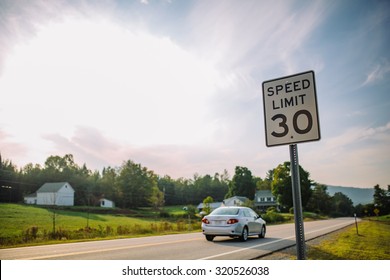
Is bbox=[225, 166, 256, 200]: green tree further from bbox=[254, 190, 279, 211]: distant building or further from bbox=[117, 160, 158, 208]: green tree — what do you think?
bbox=[117, 160, 158, 208]: green tree

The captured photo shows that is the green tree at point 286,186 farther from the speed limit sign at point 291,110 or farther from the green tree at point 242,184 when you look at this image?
the speed limit sign at point 291,110

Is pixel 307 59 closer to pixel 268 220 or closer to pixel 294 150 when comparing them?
pixel 294 150

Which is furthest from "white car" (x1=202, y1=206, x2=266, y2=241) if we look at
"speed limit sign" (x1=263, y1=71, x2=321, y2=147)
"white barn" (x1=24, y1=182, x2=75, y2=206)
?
"white barn" (x1=24, y1=182, x2=75, y2=206)

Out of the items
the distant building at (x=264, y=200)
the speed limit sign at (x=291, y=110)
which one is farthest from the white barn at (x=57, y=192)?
the speed limit sign at (x=291, y=110)

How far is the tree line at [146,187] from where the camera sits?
64.7m

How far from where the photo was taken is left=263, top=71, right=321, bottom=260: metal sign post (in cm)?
314

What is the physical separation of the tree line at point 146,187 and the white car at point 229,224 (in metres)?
51.5

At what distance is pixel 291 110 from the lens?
10.9 feet

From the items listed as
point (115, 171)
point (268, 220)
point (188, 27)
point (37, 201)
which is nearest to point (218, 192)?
point (115, 171)

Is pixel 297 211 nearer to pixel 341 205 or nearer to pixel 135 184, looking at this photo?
pixel 135 184

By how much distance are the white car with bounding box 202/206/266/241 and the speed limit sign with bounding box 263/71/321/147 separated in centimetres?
864

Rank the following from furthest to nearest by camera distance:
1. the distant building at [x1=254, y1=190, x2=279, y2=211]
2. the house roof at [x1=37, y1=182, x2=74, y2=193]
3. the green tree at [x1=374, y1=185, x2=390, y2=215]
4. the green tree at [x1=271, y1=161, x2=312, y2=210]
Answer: the distant building at [x1=254, y1=190, x2=279, y2=211], the house roof at [x1=37, y1=182, x2=74, y2=193], the green tree at [x1=271, y1=161, x2=312, y2=210], the green tree at [x1=374, y1=185, x2=390, y2=215]

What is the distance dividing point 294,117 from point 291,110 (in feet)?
0.28
